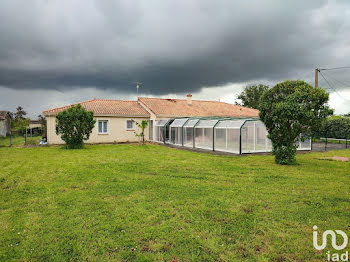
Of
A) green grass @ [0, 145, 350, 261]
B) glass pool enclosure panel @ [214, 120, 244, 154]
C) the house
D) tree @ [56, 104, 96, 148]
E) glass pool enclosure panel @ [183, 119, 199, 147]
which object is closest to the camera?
green grass @ [0, 145, 350, 261]

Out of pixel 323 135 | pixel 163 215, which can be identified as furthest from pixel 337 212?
pixel 323 135

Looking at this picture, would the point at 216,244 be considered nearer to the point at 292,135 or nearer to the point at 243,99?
the point at 292,135

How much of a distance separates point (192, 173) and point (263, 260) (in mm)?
5568

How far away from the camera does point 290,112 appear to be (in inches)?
394

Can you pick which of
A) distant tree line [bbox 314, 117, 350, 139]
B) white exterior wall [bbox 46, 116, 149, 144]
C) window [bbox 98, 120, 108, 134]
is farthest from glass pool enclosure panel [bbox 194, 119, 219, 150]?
distant tree line [bbox 314, 117, 350, 139]

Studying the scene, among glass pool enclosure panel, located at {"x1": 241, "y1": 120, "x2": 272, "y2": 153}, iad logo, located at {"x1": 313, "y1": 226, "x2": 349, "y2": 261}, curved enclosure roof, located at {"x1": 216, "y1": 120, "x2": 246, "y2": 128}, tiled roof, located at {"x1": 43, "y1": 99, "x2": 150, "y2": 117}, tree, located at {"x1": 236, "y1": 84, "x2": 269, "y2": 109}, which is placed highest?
tree, located at {"x1": 236, "y1": 84, "x2": 269, "y2": 109}

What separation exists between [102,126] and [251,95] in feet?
142

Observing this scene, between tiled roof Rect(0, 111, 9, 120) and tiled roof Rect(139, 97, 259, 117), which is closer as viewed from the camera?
tiled roof Rect(139, 97, 259, 117)

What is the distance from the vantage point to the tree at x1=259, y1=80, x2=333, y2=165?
995 centimetres

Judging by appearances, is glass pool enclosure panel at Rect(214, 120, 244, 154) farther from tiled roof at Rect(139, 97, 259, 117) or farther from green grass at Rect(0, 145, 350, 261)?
tiled roof at Rect(139, 97, 259, 117)

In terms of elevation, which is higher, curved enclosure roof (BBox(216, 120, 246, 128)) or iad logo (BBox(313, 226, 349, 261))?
curved enclosure roof (BBox(216, 120, 246, 128))

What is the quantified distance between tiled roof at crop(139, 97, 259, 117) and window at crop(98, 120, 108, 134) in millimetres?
5140

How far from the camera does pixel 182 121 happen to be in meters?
20.8

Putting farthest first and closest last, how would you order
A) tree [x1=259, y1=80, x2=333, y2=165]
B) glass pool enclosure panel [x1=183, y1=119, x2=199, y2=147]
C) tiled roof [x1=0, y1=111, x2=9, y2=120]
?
tiled roof [x1=0, y1=111, x2=9, y2=120], glass pool enclosure panel [x1=183, y1=119, x2=199, y2=147], tree [x1=259, y1=80, x2=333, y2=165]
